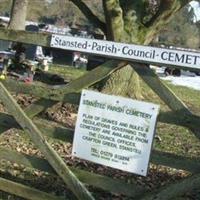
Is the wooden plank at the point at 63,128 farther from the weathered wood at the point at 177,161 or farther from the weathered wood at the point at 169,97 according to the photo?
the weathered wood at the point at 177,161

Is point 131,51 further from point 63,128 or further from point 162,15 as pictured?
point 162,15

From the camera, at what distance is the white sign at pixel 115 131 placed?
5.47 m

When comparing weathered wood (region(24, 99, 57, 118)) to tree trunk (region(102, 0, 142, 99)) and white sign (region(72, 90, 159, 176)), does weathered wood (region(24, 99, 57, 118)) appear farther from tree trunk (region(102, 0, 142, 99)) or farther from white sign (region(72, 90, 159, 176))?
tree trunk (region(102, 0, 142, 99))

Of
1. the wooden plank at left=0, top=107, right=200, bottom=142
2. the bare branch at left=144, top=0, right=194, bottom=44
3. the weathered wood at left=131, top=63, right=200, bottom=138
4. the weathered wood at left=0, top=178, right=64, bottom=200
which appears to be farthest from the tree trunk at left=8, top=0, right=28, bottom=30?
the weathered wood at left=131, top=63, right=200, bottom=138

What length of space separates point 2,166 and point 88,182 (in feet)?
6.72

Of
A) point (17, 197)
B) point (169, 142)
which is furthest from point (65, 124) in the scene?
point (17, 197)

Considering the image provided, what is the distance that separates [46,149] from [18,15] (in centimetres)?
2542

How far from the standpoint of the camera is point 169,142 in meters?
11.0

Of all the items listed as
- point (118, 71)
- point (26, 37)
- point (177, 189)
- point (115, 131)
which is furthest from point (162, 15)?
point (177, 189)

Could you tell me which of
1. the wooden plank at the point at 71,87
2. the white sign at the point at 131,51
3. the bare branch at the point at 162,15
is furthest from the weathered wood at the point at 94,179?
the bare branch at the point at 162,15

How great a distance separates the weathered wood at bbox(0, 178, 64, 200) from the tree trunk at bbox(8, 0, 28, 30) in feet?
79.6

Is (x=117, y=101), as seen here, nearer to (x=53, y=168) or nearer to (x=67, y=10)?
(x=53, y=168)

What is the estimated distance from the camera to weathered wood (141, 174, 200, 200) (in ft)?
17.5

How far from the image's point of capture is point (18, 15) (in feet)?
100
